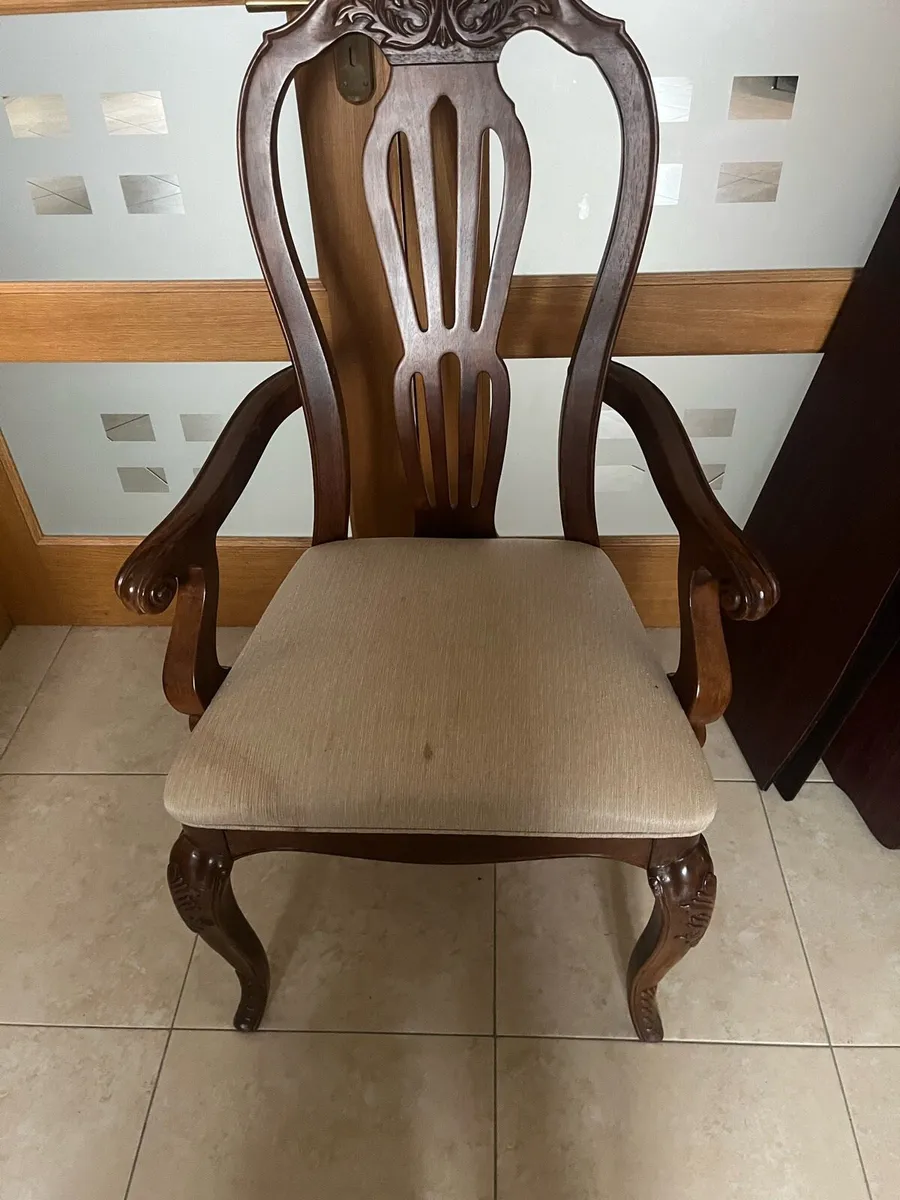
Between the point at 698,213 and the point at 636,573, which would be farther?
the point at 636,573

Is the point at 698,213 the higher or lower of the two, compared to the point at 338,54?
lower

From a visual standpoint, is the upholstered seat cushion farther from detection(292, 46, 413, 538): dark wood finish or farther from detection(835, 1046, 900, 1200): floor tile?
detection(835, 1046, 900, 1200): floor tile

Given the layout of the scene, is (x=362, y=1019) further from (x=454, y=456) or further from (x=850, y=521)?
(x=850, y=521)

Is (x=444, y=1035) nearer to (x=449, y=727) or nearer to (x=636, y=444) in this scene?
(x=449, y=727)

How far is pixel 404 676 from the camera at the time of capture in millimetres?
893

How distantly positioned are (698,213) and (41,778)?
4.33ft

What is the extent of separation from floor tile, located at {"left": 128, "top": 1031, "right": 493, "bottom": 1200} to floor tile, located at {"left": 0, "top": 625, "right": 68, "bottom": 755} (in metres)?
0.69

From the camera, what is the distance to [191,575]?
2.85 ft

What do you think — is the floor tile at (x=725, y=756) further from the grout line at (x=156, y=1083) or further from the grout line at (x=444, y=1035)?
the grout line at (x=156, y=1083)

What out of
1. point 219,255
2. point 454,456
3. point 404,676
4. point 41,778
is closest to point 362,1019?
point 404,676

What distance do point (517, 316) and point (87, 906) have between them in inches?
41.5

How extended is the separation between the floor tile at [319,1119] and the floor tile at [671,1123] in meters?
0.05

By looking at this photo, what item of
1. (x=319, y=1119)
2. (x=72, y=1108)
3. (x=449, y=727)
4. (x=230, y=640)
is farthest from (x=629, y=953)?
(x=230, y=640)

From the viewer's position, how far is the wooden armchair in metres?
0.82
